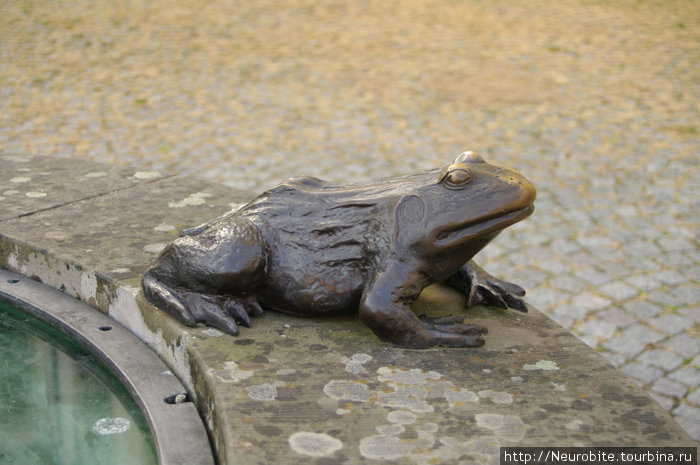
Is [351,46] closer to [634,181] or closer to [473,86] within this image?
[473,86]

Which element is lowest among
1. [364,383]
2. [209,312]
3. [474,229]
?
[364,383]

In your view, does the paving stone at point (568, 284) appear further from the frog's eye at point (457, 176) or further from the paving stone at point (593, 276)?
the frog's eye at point (457, 176)

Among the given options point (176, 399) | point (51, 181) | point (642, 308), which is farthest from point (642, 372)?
point (51, 181)

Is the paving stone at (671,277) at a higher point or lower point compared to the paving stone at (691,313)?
higher

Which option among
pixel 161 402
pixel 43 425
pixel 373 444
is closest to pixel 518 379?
pixel 373 444

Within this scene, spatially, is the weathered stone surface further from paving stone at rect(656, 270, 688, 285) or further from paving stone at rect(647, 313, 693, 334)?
paving stone at rect(656, 270, 688, 285)

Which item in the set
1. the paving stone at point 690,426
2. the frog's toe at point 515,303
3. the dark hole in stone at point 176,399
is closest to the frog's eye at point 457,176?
the frog's toe at point 515,303

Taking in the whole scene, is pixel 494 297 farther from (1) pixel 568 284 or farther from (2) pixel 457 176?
(1) pixel 568 284
